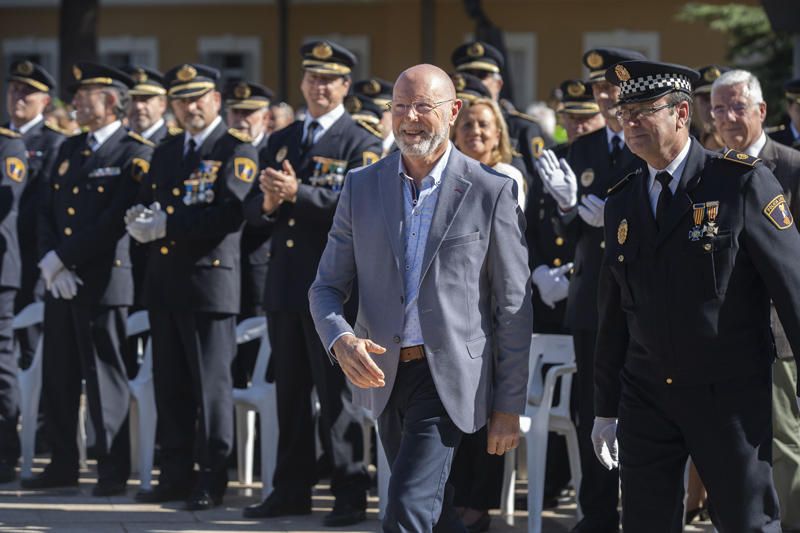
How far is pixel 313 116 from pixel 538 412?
Result: 1.93 m

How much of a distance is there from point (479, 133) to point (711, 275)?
8.53 feet

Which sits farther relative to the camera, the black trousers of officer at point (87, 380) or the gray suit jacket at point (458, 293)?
the black trousers of officer at point (87, 380)

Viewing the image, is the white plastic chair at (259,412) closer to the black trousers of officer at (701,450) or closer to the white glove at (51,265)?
the white glove at (51,265)

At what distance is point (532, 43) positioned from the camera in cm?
2791

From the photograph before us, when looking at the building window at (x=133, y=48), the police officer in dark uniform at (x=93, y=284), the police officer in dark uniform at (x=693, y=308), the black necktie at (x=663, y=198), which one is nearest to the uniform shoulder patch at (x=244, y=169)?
the police officer in dark uniform at (x=93, y=284)

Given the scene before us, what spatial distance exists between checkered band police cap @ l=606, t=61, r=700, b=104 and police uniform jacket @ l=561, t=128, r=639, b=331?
1.82 meters

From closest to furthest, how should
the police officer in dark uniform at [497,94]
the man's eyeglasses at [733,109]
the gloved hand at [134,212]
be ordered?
the man's eyeglasses at [733,109] → the gloved hand at [134,212] → the police officer in dark uniform at [497,94]

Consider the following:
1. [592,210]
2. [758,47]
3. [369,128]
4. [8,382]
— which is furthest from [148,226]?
[758,47]

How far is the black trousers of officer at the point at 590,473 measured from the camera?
6.76 metres

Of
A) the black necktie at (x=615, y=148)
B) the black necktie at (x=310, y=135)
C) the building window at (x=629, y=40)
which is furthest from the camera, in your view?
the building window at (x=629, y=40)

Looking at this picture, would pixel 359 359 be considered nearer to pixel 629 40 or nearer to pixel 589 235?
pixel 589 235

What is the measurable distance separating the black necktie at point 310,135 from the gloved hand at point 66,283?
5.19 ft

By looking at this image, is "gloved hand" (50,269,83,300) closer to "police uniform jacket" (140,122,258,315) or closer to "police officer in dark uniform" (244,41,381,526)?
"police uniform jacket" (140,122,258,315)

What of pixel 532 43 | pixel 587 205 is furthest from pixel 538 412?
pixel 532 43
